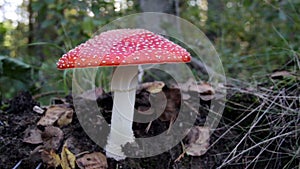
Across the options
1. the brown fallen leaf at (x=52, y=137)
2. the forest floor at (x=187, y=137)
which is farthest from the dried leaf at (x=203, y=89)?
the brown fallen leaf at (x=52, y=137)

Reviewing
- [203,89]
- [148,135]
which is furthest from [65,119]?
[203,89]

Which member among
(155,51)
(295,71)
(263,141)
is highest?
(155,51)

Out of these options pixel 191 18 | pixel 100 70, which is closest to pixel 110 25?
pixel 100 70

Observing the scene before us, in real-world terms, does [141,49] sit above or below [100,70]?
above

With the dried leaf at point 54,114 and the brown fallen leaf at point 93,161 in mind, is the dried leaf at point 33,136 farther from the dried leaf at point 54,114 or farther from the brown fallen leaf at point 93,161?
the brown fallen leaf at point 93,161

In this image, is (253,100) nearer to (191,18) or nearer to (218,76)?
(218,76)

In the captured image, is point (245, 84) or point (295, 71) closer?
point (295, 71)

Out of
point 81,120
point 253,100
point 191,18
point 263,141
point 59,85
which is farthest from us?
point 191,18
